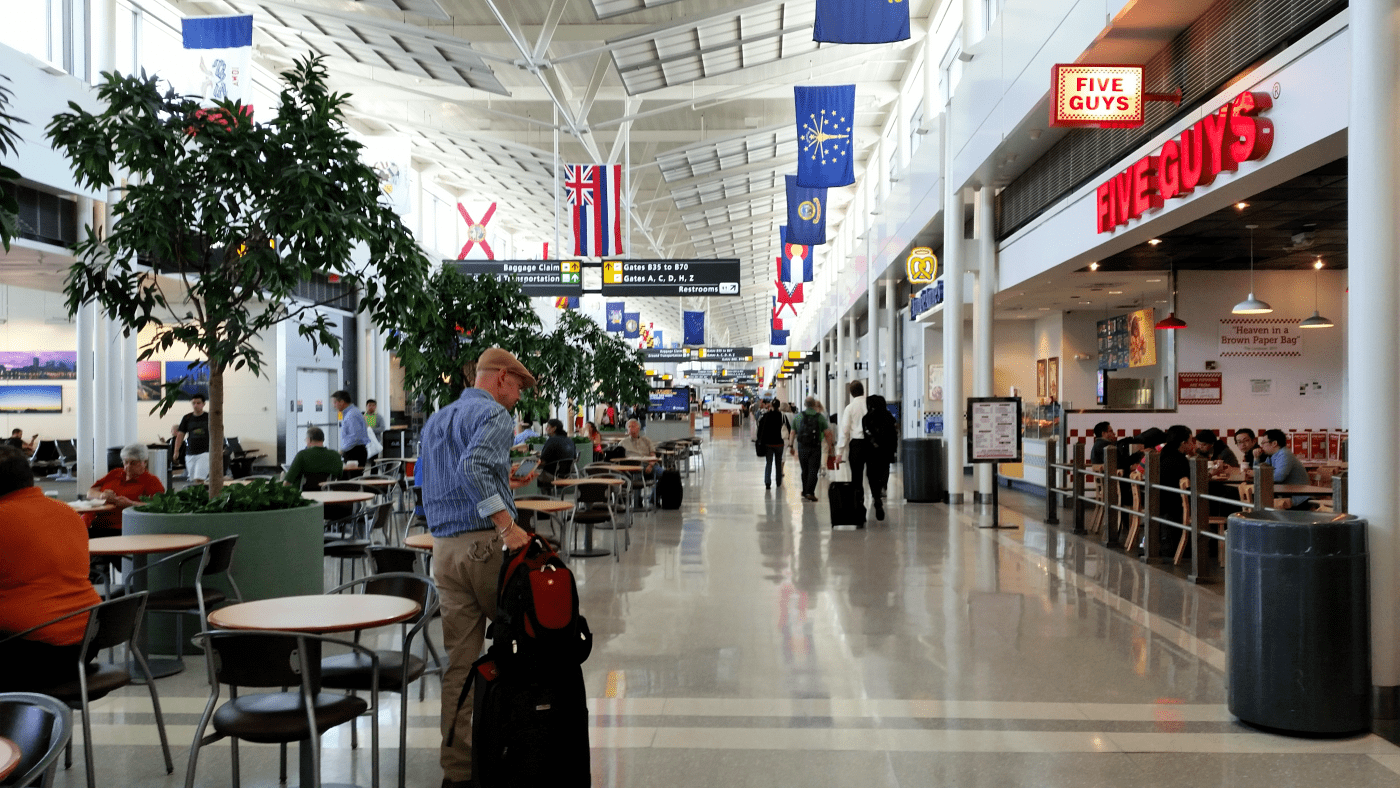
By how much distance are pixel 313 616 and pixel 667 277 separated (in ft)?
50.6

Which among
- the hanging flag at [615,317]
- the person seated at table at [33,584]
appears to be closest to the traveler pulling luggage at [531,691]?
the person seated at table at [33,584]

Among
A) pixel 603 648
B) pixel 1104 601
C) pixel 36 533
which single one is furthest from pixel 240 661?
pixel 1104 601

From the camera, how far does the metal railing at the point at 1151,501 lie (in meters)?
7.47

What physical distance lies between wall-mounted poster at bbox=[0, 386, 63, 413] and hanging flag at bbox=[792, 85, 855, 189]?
14162mm

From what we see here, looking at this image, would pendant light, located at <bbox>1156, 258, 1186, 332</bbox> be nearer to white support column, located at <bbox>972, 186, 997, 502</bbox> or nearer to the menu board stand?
white support column, located at <bbox>972, 186, 997, 502</bbox>

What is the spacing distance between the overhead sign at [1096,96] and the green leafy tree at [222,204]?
203 inches

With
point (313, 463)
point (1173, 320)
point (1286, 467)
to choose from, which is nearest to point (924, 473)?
point (1173, 320)

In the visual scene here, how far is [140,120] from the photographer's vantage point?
5957 mm

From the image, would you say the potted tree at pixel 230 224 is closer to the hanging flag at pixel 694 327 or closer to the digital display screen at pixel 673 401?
the digital display screen at pixel 673 401

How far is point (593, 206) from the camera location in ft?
61.7

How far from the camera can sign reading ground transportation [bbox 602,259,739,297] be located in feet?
60.8

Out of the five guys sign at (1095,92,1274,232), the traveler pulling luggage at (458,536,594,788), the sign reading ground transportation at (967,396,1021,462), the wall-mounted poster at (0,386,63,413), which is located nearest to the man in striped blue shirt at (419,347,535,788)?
the traveler pulling luggage at (458,536,594,788)

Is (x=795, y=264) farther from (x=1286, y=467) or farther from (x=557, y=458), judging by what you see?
(x=1286, y=467)

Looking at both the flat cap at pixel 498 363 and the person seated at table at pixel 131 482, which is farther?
the person seated at table at pixel 131 482
